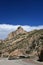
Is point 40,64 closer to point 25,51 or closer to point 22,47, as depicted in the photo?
point 25,51

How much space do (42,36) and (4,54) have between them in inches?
776

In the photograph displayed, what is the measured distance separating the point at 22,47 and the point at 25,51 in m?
6.98

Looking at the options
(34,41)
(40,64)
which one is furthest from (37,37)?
(40,64)

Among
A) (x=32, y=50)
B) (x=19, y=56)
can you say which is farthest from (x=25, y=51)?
(x=19, y=56)

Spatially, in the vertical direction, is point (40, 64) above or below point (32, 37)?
below

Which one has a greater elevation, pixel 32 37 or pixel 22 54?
pixel 32 37

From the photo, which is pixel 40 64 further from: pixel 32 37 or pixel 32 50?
pixel 32 37

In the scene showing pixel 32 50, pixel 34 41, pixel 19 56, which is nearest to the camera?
pixel 19 56

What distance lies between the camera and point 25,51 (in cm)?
8331

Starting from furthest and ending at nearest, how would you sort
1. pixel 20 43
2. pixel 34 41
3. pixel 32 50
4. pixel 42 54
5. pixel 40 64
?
pixel 20 43 < pixel 34 41 < pixel 32 50 < pixel 42 54 < pixel 40 64

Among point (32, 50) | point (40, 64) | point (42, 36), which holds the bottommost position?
point (40, 64)

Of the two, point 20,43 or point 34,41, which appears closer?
point 34,41

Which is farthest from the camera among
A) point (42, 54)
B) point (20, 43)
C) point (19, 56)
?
point (20, 43)

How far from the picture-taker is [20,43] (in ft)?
318
